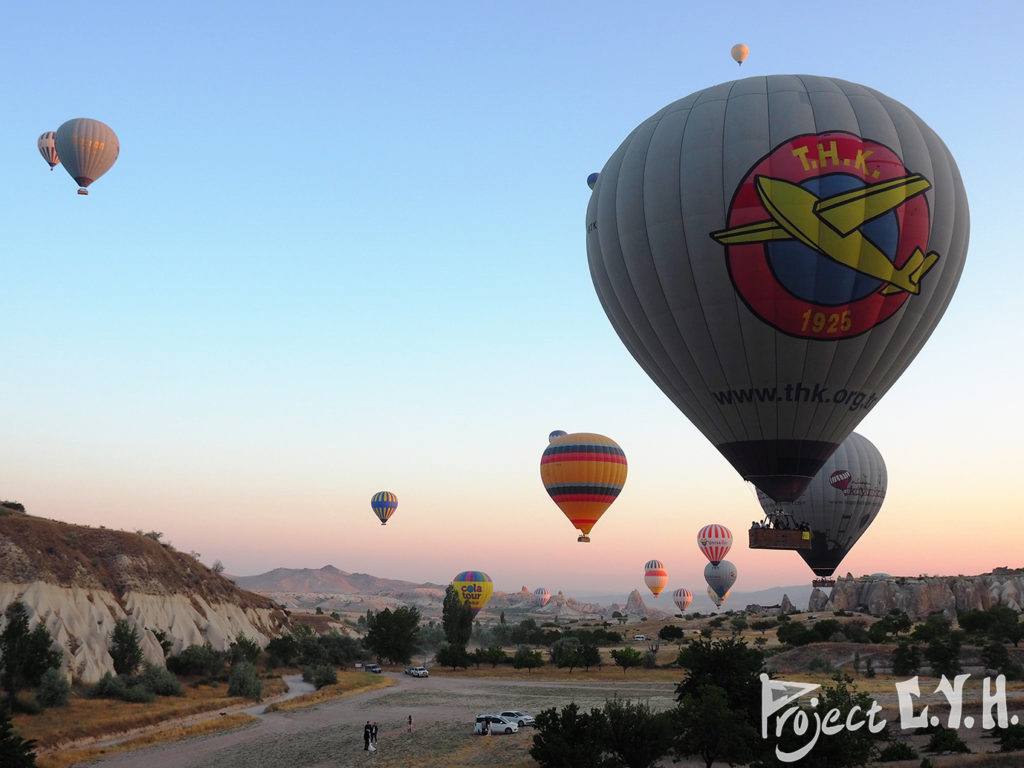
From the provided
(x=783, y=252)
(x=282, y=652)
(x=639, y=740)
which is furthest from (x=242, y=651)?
(x=783, y=252)

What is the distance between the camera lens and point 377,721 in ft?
146

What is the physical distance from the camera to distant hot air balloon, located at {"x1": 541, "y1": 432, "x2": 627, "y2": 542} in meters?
73.2

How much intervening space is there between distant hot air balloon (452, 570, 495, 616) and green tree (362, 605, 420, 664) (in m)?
18.2

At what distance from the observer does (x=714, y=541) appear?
124m

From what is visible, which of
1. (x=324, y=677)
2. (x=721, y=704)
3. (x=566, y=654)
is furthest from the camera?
(x=566, y=654)

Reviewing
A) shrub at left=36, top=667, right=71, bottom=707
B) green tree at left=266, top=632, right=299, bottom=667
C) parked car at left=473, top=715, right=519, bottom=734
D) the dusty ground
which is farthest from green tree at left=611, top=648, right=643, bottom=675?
shrub at left=36, top=667, right=71, bottom=707

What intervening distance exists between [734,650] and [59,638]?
53.3 meters

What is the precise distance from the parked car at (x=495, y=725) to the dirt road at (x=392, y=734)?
0.54 meters

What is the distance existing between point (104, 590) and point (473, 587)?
46946 millimetres

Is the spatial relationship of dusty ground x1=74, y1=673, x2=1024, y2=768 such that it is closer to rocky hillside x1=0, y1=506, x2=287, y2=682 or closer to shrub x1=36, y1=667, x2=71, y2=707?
shrub x1=36, y1=667, x2=71, y2=707

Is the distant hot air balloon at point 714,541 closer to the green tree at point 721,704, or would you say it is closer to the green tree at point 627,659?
the green tree at point 627,659

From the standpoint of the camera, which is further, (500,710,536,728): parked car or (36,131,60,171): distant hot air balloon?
(36,131,60,171): distant hot air balloon

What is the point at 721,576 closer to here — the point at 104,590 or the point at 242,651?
the point at 242,651

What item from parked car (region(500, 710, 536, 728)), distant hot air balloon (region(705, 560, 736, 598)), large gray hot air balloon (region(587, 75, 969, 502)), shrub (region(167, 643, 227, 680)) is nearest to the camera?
large gray hot air balloon (region(587, 75, 969, 502))
